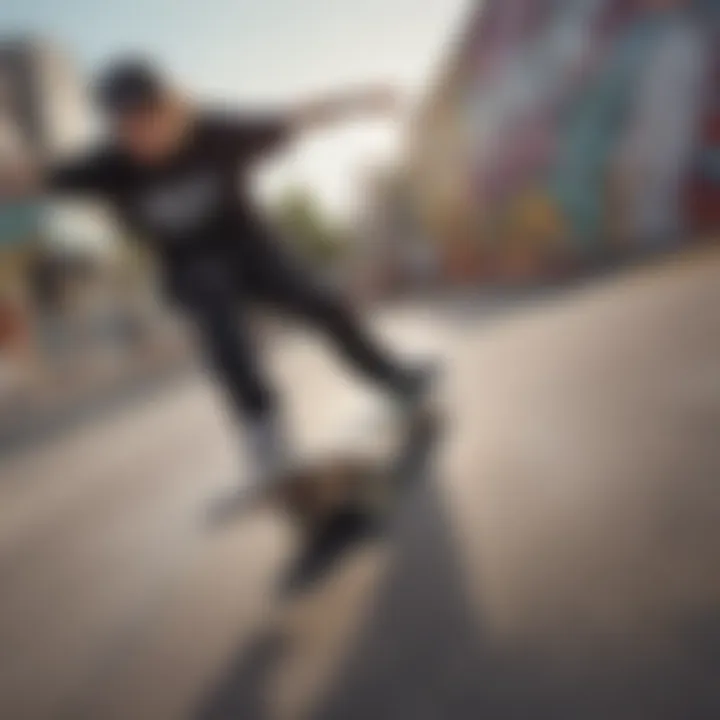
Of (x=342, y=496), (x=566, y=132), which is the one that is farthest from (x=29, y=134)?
(x=342, y=496)

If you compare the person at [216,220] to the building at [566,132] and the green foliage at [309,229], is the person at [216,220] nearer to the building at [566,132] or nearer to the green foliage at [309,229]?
the building at [566,132]

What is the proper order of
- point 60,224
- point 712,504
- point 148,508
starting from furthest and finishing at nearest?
point 60,224
point 148,508
point 712,504

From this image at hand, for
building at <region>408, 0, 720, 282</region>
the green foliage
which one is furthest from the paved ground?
the green foliage

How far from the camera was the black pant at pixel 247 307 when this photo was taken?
2508 millimetres

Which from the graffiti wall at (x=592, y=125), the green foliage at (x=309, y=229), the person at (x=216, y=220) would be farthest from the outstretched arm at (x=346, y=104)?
the green foliage at (x=309, y=229)

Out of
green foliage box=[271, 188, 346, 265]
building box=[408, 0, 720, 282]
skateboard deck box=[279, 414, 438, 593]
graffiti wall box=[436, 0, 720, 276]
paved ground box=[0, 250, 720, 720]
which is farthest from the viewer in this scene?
green foliage box=[271, 188, 346, 265]

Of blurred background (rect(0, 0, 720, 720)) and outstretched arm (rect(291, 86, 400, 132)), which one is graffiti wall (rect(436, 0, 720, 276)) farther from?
outstretched arm (rect(291, 86, 400, 132))

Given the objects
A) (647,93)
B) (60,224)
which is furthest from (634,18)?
(60,224)

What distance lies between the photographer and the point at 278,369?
632 cm

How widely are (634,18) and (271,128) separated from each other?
21.2 ft

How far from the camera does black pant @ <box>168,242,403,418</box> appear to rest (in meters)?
2.51

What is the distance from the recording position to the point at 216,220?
249 centimetres

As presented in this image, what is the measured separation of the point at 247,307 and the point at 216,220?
0.98ft

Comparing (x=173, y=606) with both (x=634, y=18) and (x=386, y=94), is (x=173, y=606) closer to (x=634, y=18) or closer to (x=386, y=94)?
(x=386, y=94)
